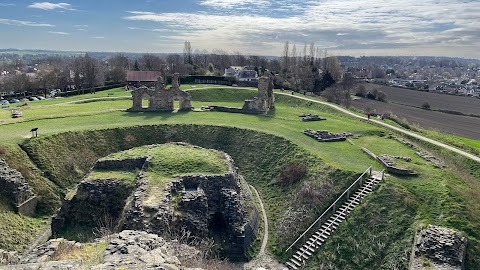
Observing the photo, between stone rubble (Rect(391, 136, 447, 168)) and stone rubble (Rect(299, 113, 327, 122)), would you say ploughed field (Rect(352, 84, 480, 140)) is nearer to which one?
stone rubble (Rect(299, 113, 327, 122))

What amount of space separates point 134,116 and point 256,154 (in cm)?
1610

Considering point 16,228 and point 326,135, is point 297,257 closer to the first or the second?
point 326,135

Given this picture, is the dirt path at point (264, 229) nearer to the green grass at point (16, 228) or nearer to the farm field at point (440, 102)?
the green grass at point (16, 228)

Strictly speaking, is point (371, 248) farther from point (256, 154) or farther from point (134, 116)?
point (134, 116)

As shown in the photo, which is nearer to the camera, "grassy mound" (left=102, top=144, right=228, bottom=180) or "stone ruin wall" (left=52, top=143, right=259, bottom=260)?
"stone ruin wall" (left=52, top=143, right=259, bottom=260)

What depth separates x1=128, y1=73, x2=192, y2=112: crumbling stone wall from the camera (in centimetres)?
4512

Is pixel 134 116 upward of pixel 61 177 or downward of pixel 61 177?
upward

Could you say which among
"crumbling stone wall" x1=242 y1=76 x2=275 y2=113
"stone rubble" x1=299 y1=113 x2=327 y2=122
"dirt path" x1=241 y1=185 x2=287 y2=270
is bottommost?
"dirt path" x1=241 y1=185 x2=287 y2=270

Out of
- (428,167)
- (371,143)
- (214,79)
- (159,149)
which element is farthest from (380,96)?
(159,149)

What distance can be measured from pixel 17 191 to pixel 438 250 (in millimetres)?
25582

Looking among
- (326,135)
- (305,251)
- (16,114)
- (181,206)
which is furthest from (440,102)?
(16,114)

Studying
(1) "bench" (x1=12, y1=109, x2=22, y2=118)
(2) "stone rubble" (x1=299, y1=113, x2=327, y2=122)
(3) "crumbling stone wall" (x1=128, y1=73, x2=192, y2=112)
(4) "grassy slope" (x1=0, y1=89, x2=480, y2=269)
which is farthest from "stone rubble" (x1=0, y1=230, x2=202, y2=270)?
(3) "crumbling stone wall" (x1=128, y1=73, x2=192, y2=112)

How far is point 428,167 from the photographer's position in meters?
27.8

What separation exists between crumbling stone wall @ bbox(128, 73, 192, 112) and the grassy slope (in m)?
2.48
